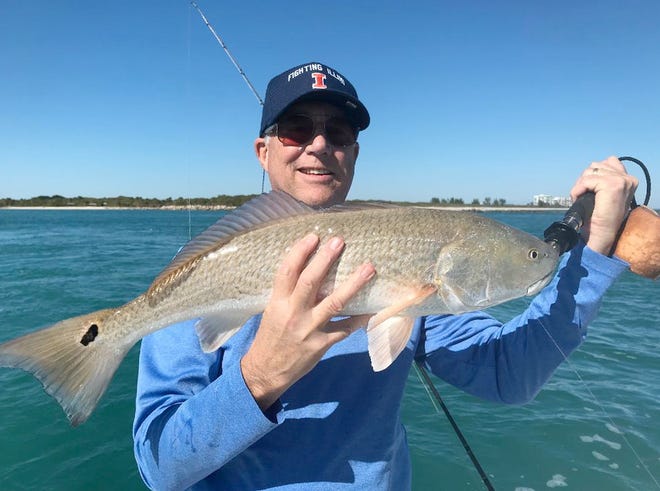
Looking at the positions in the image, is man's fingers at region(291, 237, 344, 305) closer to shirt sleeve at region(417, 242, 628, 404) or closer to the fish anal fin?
the fish anal fin

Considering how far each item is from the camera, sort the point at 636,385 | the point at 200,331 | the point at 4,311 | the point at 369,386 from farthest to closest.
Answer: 1. the point at 4,311
2. the point at 636,385
3. the point at 369,386
4. the point at 200,331

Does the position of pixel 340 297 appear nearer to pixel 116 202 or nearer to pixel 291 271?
pixel 291 271

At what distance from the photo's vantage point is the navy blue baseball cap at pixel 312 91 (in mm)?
2746

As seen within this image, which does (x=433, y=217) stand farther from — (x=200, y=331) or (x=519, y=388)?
(x=200, y=331)

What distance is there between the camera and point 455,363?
8.86 feet

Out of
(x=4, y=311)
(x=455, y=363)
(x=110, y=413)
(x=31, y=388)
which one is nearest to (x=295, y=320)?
(x=455, y=363)

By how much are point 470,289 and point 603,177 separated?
835mm

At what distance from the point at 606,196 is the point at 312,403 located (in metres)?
1.73

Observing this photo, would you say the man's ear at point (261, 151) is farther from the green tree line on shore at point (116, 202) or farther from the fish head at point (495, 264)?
the green tree line on shore at point (116, 202)

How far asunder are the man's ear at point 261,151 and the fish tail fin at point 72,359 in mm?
1473

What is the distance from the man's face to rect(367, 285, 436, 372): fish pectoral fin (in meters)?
1.03

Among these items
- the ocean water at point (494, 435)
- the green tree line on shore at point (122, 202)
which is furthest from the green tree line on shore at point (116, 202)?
the ocean water at point (494, 435)

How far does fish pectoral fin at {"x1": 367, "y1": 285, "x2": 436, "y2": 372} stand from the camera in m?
2.06

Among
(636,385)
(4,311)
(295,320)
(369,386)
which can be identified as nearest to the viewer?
(295,320)
